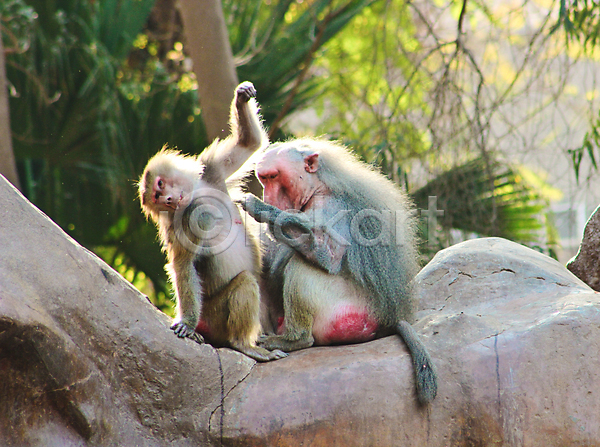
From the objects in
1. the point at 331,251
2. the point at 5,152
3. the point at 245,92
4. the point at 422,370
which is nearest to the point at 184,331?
the point at 331,251

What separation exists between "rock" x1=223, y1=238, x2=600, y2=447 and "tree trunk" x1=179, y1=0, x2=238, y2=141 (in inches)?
112

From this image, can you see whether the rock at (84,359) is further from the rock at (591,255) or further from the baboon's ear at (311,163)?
the rock at (591,255)

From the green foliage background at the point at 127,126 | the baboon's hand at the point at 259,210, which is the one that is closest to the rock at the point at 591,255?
the green foliage background at the point at 127,126

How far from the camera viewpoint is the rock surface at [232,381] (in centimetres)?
287

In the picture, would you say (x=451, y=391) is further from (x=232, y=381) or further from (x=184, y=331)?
(x=184, y=331)

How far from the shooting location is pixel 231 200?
399cm

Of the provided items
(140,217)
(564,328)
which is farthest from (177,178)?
(140,217)

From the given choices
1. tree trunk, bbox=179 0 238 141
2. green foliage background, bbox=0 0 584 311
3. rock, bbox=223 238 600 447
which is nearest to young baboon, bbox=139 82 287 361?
rock, bbox=223 238 600 447

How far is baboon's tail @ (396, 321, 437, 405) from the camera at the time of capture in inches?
125

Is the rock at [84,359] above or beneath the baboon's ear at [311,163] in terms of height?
beneath

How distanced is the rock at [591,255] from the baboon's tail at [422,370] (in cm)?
221

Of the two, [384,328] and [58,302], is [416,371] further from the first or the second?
[58,302]

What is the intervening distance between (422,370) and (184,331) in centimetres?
129

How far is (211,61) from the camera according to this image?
5.69m
